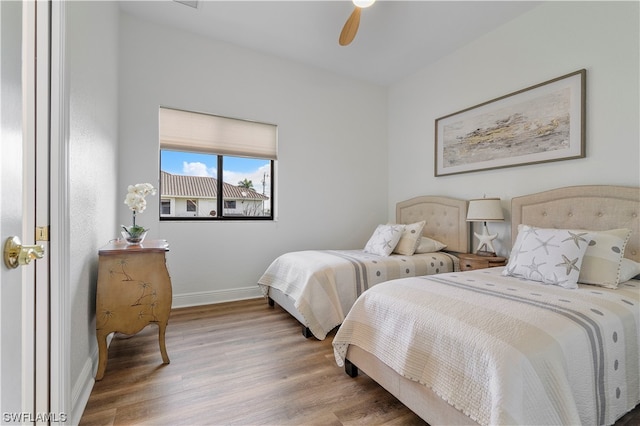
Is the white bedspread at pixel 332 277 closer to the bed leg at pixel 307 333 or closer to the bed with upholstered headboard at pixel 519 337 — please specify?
the bed leg at pixel 307 333

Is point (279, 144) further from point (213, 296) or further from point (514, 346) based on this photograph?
point (514, 346)

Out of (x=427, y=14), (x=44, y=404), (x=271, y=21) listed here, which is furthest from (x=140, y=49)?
(x=44, y=404)

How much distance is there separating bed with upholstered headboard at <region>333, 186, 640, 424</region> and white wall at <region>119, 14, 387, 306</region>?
1.97 metres

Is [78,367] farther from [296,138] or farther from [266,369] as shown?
[296,138]

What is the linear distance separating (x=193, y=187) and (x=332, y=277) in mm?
1947

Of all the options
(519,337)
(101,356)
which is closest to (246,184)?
(101,356)

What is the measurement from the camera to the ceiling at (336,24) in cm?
266

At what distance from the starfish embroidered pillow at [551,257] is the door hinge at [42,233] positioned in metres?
2.71

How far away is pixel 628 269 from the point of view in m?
1.90

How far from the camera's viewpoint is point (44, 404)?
1240 mm

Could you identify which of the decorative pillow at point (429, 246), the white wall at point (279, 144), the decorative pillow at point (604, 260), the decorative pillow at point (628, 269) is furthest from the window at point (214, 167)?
the decorative pillow at point (628, 269)

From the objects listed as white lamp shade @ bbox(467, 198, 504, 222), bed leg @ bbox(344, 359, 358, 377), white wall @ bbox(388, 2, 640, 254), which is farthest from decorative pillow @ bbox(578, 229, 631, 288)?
bed leg @ bbox(344, 359, 358, 377)

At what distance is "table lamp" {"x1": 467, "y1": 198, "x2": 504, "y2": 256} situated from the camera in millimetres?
2740

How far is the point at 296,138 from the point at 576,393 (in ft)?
10.9
